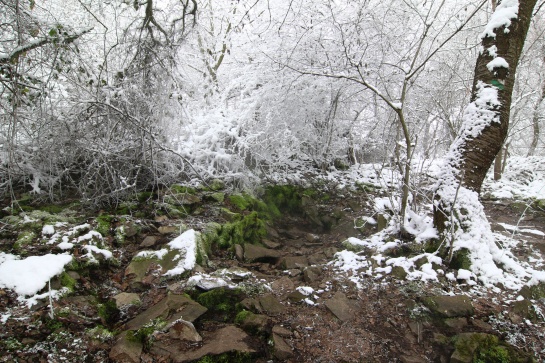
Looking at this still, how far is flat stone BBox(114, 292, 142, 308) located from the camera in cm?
275

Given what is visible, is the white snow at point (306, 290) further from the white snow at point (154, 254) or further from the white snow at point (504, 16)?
the white snow at point (504, 16)

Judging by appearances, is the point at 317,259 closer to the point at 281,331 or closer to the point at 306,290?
the point at 306,290

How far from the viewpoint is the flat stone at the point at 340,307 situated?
2781 millimetres

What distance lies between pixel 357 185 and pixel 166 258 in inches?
212

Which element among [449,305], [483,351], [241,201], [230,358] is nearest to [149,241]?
[230,358]

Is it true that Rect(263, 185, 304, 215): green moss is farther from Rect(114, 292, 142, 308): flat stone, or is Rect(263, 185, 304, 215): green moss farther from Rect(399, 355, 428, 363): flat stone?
Rect(399, 355, 428, 363): flat stone

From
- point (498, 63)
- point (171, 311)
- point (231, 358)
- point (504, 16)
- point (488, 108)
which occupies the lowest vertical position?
point (231, 358)

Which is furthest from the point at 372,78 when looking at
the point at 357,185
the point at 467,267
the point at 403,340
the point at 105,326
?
the point at 105,326

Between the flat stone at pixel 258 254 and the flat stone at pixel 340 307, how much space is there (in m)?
1.22

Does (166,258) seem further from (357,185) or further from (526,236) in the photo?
(357,185)

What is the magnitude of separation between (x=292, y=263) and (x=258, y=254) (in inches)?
18.2

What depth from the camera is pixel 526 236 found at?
442 centimetres

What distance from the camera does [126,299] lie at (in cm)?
280

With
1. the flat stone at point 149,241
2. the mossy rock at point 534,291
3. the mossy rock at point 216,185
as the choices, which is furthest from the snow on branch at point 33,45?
the mossy rock at point 534,291
